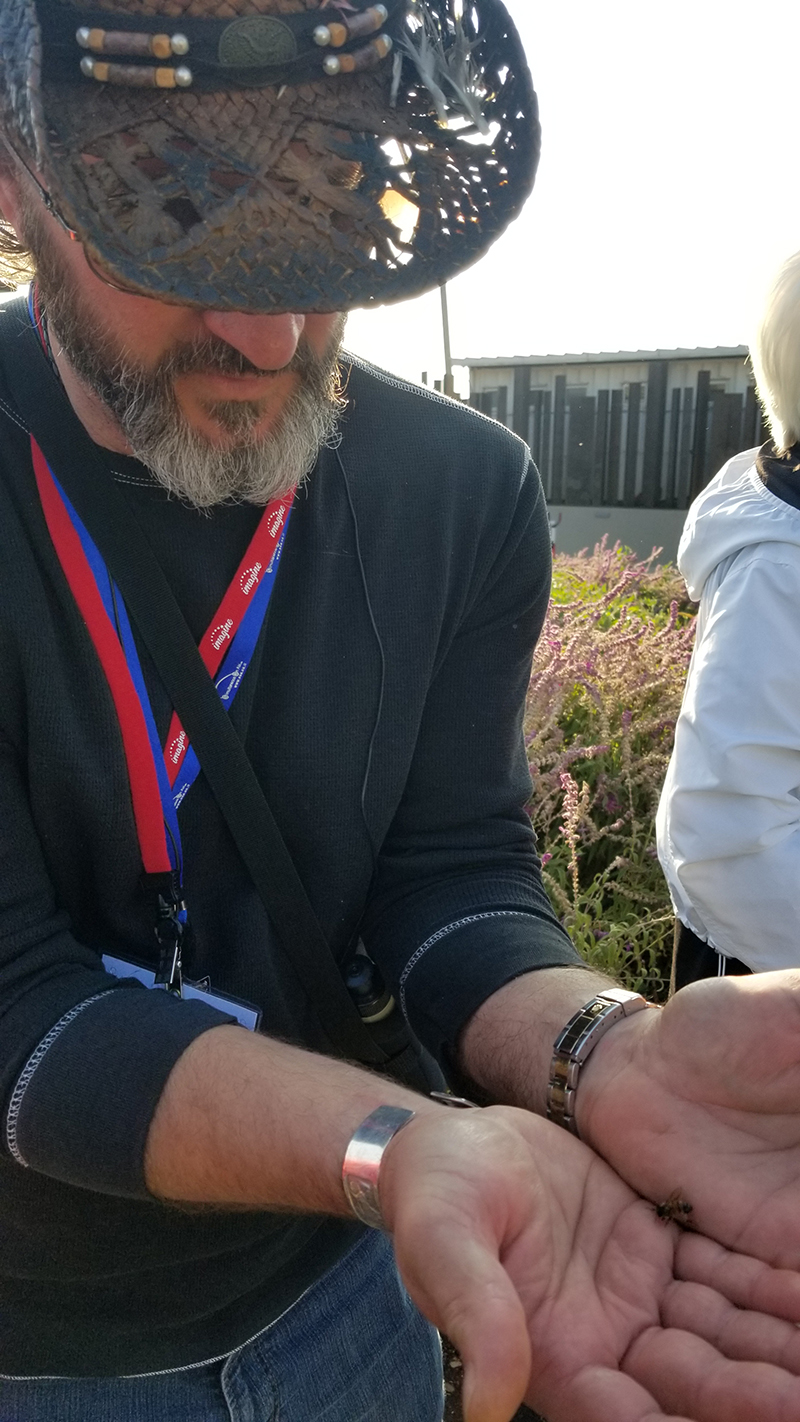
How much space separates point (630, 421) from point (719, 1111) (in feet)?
33.8

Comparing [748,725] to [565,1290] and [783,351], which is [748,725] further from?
[565,1290]

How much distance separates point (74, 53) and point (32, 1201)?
4.86ft

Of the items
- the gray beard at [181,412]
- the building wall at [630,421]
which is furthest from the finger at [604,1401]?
the building wall at [630,421]

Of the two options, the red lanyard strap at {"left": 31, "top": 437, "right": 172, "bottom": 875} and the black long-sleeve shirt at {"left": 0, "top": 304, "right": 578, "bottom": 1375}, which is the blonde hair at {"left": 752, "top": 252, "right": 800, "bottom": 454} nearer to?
the black long-sleeve shirt at {"left": 0, "top": 304, "right": 578, "bottom": 1375}

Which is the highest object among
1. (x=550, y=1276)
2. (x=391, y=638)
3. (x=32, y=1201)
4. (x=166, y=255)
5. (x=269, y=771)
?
(x=166, y=255)

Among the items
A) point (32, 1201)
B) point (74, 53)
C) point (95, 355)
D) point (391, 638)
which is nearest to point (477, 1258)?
point (32, 1201)

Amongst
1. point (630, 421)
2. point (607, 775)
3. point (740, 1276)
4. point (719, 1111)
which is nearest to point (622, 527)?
point (630, 421)

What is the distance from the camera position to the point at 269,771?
70.6 inches

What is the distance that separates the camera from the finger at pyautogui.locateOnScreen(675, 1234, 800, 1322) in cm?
128

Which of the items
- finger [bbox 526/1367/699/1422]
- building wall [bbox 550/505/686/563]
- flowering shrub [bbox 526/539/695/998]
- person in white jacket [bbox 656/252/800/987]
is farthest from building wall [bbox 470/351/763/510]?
finger [bbox 526/1367/699/1422]

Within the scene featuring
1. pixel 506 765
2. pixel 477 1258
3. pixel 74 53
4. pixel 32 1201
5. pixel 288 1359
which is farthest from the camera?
pixel 506 765

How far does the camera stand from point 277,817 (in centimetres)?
180

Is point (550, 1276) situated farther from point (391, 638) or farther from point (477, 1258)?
point (391, 638)

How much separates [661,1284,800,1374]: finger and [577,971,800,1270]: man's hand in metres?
0.11
